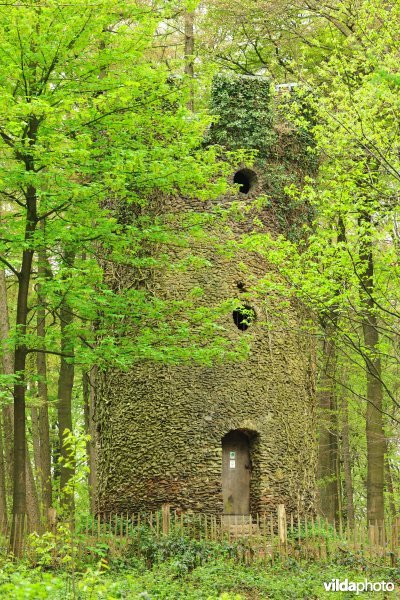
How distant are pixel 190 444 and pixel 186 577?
3677 millimetres

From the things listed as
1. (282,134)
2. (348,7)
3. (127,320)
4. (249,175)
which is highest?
(348,7)

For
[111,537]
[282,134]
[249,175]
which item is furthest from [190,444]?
[282,134]

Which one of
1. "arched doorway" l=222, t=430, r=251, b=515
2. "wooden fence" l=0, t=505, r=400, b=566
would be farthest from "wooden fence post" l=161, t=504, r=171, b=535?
"arched doorway" l=222, t=430, r=251, b=515

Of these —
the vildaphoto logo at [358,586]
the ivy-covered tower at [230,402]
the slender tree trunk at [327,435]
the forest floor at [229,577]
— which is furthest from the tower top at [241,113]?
the vildaphoto logo at [358,586]

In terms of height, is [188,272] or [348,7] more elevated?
[348,7]

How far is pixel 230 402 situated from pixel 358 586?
5011 millimetres

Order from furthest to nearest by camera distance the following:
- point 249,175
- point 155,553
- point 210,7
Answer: point 210,7 < point 249,175 < point 155,553

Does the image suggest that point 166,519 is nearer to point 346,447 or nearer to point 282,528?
point 282,528

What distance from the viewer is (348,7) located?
14234 millimetres

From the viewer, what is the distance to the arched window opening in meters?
16.6

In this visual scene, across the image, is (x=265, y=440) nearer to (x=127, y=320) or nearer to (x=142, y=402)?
(x=142, y=402)

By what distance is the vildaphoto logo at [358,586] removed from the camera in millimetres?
10523

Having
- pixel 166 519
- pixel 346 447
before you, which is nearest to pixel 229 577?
pixel 166 519

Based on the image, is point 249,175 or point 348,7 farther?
point 249,175
